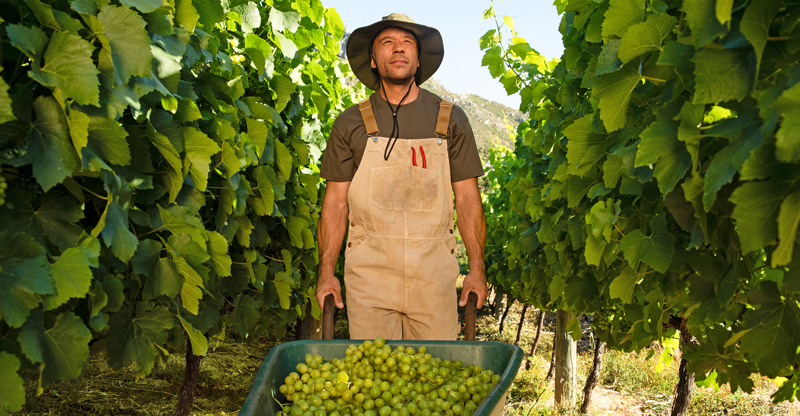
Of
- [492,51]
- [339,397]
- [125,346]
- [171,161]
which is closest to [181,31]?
[171,161]

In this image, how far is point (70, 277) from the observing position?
3.78 ft

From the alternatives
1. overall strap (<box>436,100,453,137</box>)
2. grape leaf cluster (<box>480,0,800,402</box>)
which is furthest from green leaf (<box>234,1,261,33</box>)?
grape leaf cluster (<box>480,0,800,402</box>)

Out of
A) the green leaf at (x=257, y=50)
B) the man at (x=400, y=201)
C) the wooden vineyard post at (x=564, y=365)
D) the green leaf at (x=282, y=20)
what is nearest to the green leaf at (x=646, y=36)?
the man at (x=400, y=201)

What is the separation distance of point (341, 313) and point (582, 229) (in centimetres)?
853

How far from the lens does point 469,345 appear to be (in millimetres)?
2088

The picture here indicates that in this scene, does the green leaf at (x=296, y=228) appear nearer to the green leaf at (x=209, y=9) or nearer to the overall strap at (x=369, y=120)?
the overall strap at (x=369, y=120)

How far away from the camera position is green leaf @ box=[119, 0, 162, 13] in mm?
1346

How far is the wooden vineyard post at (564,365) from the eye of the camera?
6648 mm

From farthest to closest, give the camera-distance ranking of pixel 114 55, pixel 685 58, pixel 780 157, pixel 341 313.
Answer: pixel 341 313
pixel 114 55
pixel 685 58
pixel 780 157

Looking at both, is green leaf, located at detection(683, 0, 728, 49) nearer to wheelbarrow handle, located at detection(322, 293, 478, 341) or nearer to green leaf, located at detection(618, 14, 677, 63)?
green leaf, located at detection(618, 14, 677, 63)

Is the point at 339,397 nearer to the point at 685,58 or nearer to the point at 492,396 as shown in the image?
the point at 492,396

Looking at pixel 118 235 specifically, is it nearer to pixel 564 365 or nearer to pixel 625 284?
pixel 625 284

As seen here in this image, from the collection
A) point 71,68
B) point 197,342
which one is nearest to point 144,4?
point 71,68

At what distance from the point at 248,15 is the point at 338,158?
0.86 meters
